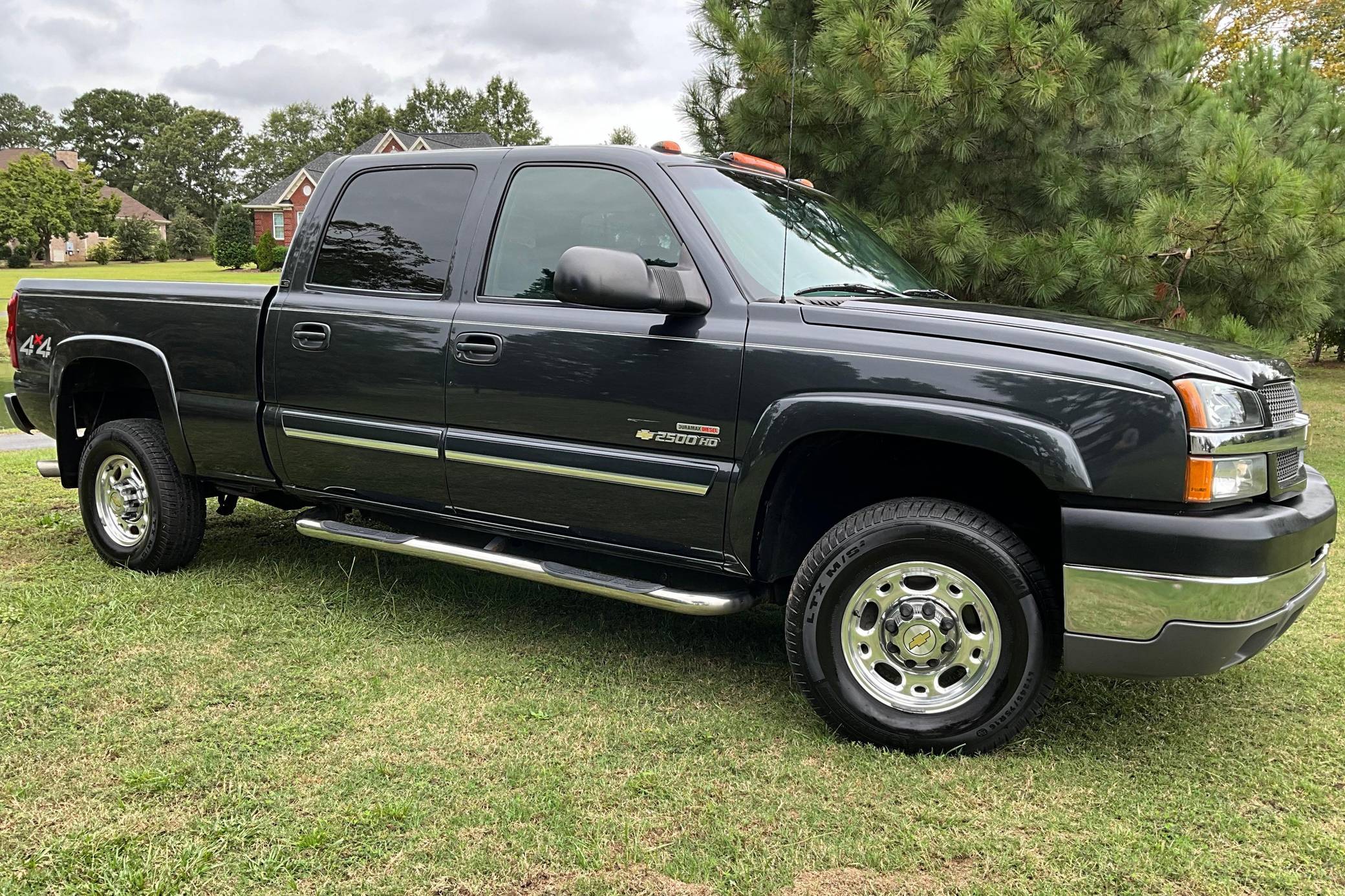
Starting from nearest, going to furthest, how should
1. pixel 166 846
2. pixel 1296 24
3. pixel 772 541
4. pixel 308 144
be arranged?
pixel 166 846 → pixel 772 541 → pixel 1296 24 → pixel 308 144

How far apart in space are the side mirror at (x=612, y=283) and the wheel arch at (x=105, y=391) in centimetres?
237

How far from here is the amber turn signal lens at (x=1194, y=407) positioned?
2.91 metres

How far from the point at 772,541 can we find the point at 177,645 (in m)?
2.38

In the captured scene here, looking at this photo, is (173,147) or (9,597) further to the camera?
(173,147)

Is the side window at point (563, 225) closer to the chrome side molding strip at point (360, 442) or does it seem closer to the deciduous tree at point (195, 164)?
the chrome side molding strip at point (360, 442)

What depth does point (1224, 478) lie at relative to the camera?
9.69 feet

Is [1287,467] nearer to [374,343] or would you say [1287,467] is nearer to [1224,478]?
[1224,478]

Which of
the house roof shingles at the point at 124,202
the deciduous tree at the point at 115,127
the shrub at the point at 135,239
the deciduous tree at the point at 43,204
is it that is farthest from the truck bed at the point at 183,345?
the deciduous tree at the point at 115,127

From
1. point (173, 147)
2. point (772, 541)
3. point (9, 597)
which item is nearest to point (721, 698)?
point (772, 541)

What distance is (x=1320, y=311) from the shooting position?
8609 millimetres

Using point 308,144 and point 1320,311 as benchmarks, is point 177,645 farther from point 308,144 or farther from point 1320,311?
point 308,144

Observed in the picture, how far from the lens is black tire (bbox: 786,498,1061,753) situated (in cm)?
319

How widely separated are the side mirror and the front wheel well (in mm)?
650

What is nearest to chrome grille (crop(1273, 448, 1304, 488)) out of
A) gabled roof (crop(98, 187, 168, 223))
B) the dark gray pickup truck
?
the dark gray pickup truck
